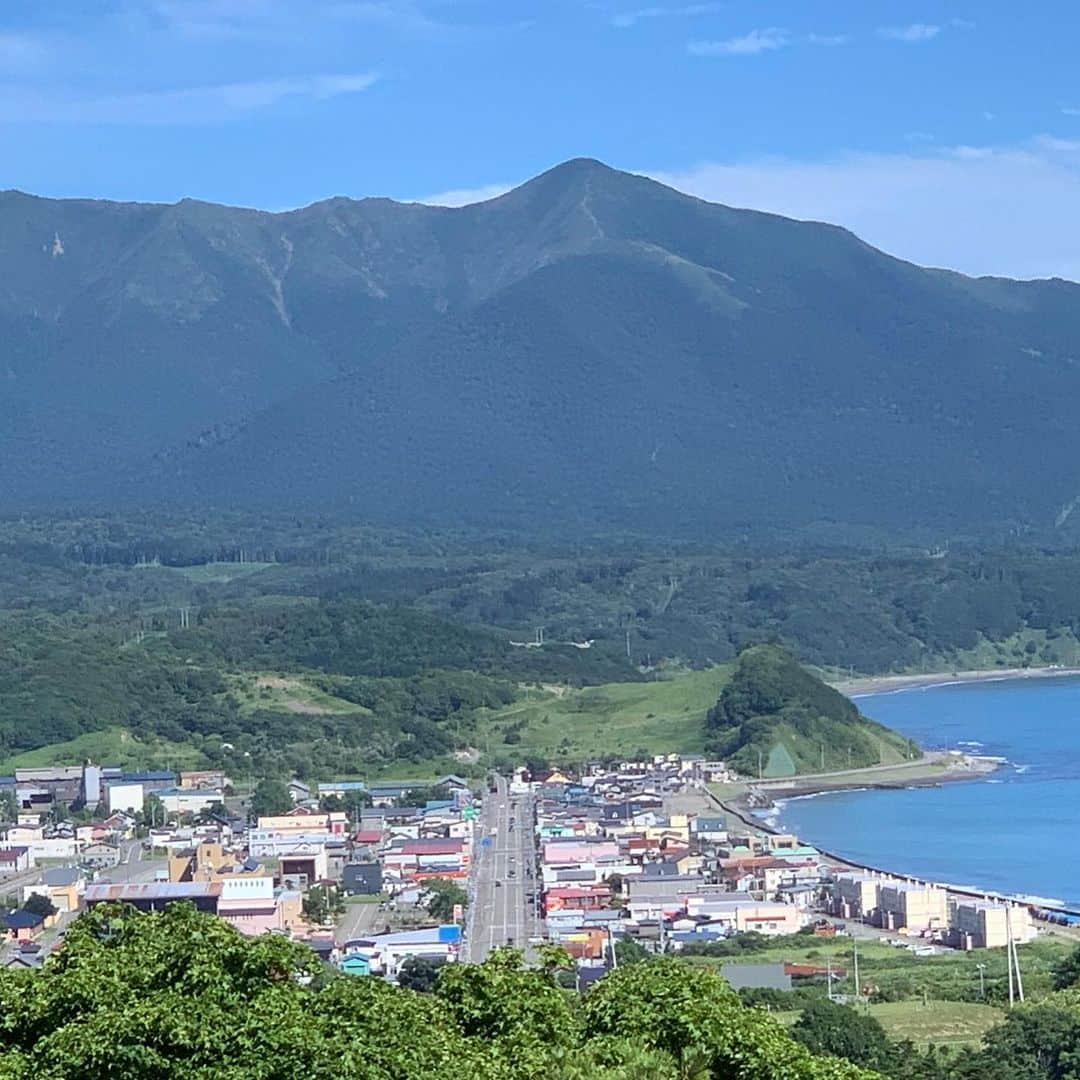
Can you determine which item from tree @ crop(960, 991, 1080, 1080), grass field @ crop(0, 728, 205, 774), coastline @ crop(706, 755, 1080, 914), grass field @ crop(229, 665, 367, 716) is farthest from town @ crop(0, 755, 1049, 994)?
grass field @ crop(229, 665, 367, 716)

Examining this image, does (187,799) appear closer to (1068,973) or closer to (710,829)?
(710,829)

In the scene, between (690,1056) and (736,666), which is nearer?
(690,1056)

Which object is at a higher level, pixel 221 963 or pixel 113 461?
pixel 113 461

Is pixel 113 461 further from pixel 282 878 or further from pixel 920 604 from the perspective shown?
pixel 282 878

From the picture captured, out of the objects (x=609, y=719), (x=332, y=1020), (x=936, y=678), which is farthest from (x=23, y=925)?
(x=936, y=678)

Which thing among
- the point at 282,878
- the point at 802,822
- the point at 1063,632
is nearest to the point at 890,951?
the point at 282,878

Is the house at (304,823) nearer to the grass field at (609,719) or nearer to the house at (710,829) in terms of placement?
the house at (710,829)
